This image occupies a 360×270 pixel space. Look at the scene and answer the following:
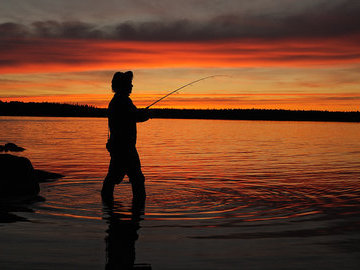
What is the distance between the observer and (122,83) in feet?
28.9

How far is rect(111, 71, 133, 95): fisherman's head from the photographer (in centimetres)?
880

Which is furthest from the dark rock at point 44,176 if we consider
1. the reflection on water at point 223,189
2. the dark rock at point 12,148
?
the dark rock at point 12,148

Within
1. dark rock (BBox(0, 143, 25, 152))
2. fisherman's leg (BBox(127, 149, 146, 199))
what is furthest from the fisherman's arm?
dark rock (BBox(0, 143, 25, 152))

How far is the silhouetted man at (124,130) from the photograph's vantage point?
8.76m

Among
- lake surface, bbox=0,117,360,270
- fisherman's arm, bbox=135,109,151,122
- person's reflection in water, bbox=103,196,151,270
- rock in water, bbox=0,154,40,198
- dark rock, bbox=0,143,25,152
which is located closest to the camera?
person's reflection in water, bbox=103,196,151,270

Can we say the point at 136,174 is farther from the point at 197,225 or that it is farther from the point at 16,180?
the point at 16,180

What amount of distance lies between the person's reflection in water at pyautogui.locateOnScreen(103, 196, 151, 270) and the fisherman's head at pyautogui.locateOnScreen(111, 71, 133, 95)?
206cm

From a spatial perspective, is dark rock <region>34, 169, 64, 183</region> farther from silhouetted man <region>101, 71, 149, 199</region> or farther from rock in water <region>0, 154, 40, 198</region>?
silhouetted man <region>101, 71, 149, 199</region>

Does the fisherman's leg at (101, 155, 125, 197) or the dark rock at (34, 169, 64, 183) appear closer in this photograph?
the fisherman's leg at (101, 155, 125, 197)

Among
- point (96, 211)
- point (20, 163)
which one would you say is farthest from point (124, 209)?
point (20, 163)

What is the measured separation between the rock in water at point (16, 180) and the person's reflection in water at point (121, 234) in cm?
232

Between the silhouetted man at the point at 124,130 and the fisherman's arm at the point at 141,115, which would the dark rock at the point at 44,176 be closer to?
the silhouetted man at the point at 124,130

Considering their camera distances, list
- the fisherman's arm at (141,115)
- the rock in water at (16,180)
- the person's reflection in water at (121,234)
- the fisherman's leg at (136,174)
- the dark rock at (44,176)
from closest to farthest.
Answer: the person's reflection in water at (121,234), the fisherman's arm at (141,115), the fisherman's leg at (136,174), the rock in water at (16,180), the dark rock at (44,176)

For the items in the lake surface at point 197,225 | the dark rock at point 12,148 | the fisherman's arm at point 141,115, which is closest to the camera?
the lake surface at point 197,225
